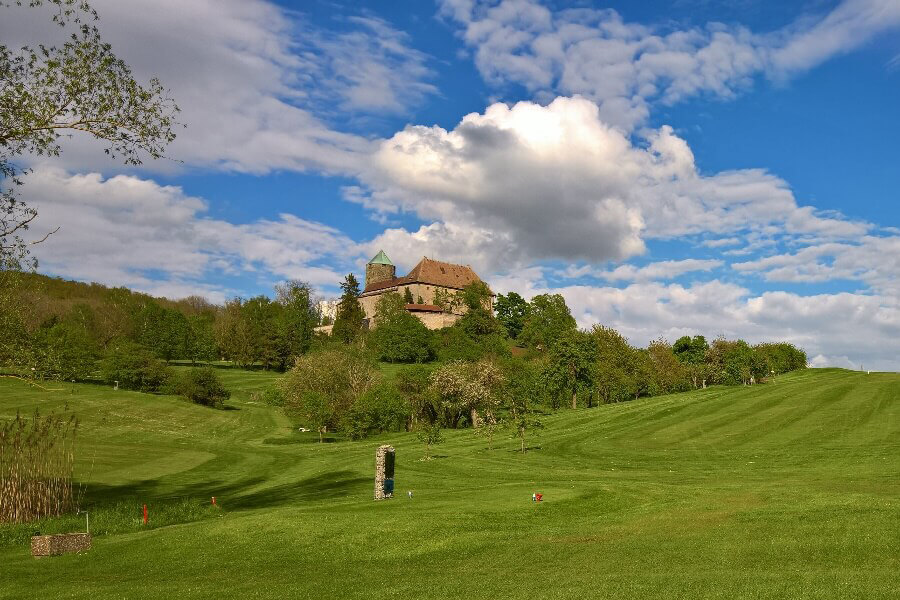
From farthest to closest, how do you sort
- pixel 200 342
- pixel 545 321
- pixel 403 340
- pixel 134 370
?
pixel 545 321 → pixel 200 342 → pixel 403 340 → pixel 134 370

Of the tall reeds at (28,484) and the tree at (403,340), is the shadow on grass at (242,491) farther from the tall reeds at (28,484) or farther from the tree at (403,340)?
the tree at (403,340)

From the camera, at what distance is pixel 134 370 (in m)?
101

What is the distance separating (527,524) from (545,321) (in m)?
137

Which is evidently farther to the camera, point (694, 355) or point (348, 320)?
point (348, 320)

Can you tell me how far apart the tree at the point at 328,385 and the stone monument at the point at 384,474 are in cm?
4638

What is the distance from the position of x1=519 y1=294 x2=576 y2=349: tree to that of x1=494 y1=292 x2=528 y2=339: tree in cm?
2003

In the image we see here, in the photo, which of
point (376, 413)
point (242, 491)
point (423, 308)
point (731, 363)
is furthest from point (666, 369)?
point (423, 308)

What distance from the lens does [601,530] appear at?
19469 millimetres

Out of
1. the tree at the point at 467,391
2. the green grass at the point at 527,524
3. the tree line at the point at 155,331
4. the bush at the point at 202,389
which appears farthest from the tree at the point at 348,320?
the green grass at the point at 527,524

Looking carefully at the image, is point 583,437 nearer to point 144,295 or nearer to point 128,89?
point 128,89

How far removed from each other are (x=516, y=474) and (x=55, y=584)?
2809 cm

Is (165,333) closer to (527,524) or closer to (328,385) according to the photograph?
(328,385)

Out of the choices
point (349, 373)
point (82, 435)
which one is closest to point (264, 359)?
point (349, 373)

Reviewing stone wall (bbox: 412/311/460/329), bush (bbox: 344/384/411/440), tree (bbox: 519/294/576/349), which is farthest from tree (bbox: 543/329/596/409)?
stone wall (bbox: 412/311/460/329)
